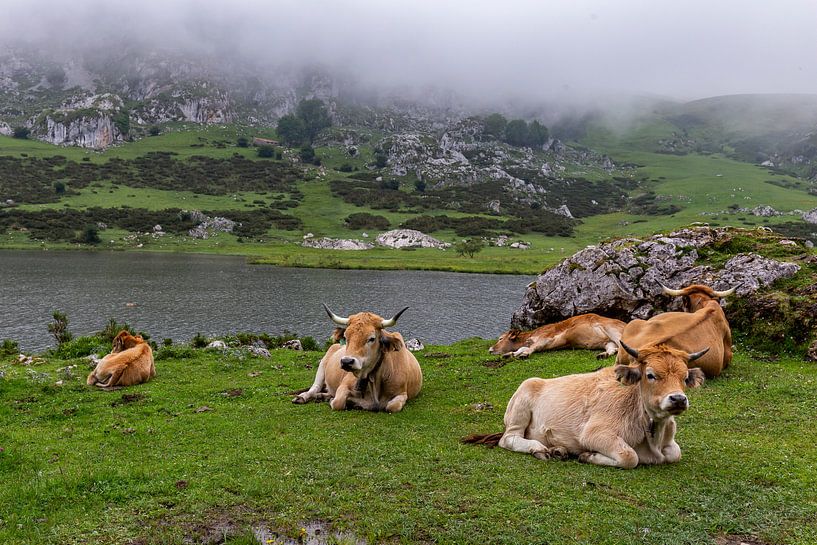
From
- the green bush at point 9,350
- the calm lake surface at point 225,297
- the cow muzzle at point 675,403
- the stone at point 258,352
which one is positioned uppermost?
the cow muzzle at point 675,403

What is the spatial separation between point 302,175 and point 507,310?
144843 mm

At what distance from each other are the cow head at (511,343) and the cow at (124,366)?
42.3 ft

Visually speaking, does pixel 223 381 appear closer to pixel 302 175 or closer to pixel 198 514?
pixel 198 514

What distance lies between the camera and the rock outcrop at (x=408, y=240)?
11604cm

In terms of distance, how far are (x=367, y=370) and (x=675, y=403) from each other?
6.73m

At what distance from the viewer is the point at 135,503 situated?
293 inches

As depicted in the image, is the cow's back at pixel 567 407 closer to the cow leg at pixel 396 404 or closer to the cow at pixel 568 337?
the cow leg at pixel 396 404

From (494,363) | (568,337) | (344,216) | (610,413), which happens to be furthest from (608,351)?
(344,216)

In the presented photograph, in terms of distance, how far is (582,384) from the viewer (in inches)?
371

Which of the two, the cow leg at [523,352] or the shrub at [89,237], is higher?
the cow leg at [523,352]

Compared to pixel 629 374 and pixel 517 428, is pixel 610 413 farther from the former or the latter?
pixel 517 428

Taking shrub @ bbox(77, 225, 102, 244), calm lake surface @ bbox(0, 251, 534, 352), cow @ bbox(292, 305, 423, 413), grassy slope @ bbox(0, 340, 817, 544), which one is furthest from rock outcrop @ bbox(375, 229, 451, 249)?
grassy slope @ bbox(0, 340, 817, 544)

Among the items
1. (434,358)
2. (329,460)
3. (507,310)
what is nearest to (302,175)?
(507,310)

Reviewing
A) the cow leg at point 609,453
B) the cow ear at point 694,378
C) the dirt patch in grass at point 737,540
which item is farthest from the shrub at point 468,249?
the dirt patch in grass at point 737,540
